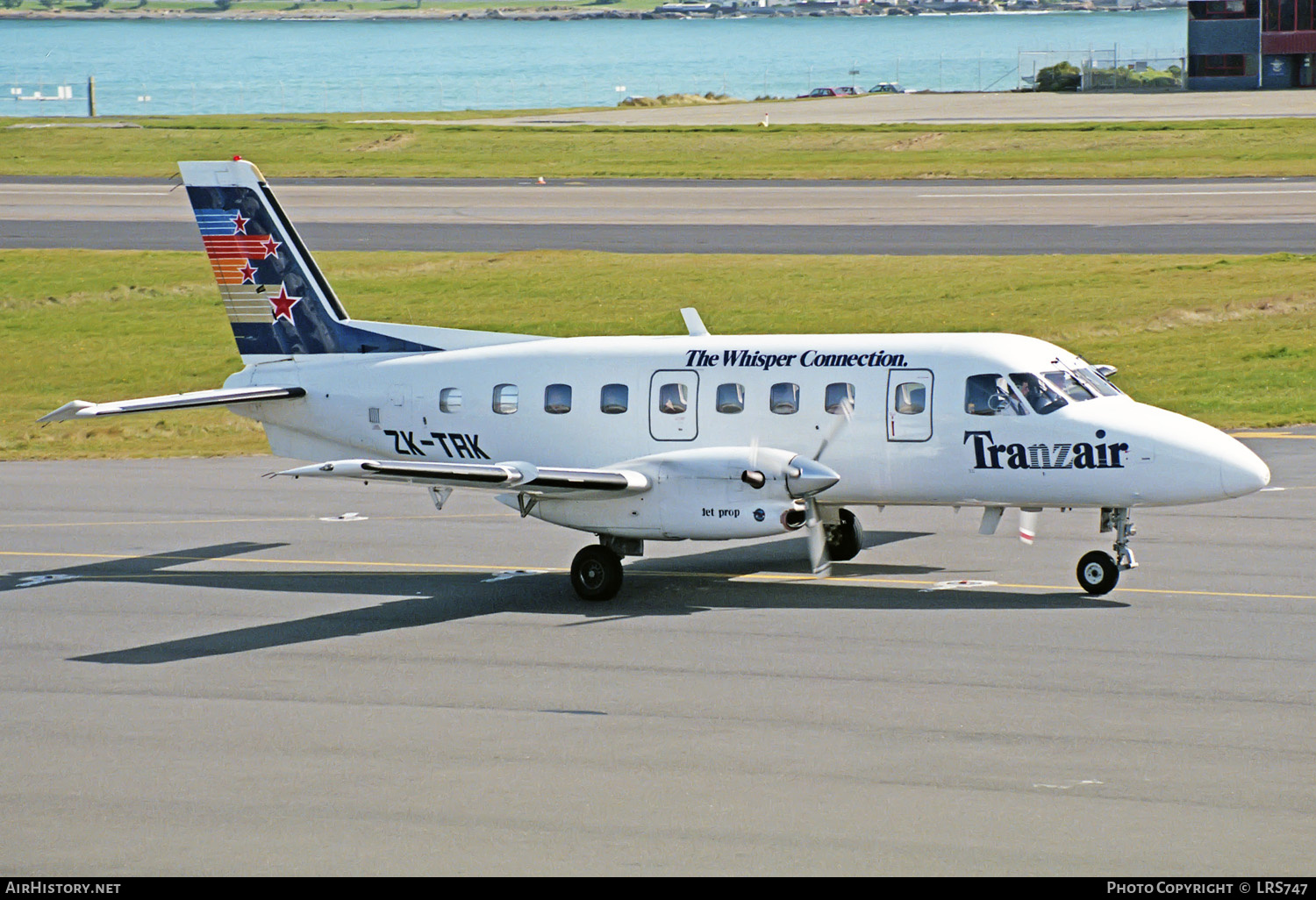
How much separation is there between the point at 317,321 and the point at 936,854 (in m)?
15.5

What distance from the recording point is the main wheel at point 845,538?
913 inches

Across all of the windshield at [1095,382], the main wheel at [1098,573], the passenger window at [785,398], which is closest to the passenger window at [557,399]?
the passenger window at [785,398]

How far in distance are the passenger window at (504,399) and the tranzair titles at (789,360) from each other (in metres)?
2.61

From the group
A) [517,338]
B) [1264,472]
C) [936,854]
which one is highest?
[517,338]

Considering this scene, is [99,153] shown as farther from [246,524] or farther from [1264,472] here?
[1264,472]

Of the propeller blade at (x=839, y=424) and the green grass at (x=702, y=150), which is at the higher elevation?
the green grass at (x=702, y=150)

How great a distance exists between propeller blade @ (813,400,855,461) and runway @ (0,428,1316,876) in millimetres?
2008

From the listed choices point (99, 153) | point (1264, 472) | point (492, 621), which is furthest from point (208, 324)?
point (99, 153)

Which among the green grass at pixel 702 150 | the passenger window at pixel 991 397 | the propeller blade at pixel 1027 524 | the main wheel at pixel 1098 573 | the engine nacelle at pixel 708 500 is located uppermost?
the green grass at pixel 702 150

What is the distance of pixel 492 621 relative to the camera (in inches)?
810

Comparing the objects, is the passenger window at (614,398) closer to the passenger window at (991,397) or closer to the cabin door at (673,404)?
the cabin door at (673,404)

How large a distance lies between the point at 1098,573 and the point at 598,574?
6460 millimetres

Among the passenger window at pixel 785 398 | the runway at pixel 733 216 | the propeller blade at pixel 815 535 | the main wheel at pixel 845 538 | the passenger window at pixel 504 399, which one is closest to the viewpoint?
the propeller blade at pixel 815 535

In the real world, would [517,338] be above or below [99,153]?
below
